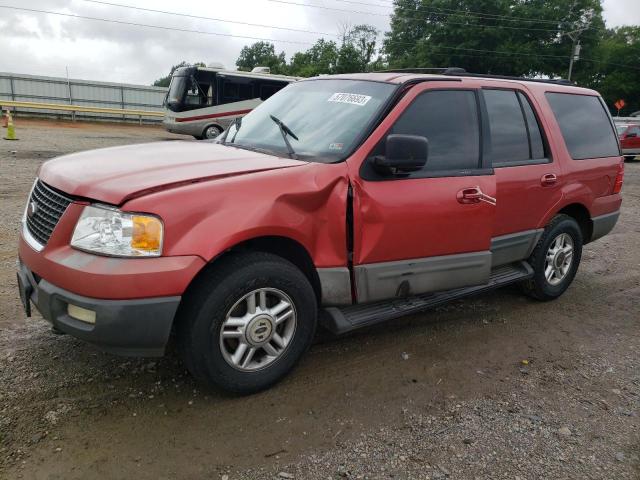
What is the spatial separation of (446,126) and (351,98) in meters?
0.71

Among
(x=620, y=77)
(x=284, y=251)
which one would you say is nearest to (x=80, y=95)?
(x=284, y=251)

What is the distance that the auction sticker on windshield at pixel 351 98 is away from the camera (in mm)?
3616

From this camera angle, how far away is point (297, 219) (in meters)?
3.03

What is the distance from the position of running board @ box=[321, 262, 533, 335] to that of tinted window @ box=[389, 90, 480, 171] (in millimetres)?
945

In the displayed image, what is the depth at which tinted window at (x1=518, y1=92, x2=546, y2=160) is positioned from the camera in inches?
174

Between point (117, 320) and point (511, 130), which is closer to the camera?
point (117, 320)

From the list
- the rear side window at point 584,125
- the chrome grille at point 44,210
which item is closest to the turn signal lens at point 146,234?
the chrome grille at point 44,210

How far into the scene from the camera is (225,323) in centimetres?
288

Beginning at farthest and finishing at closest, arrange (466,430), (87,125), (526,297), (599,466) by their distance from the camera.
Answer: (87,125), (526,297), (466,430), (599,466)

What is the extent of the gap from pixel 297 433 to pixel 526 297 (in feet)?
10.2

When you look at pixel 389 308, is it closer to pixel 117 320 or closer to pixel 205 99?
pixel 117 320

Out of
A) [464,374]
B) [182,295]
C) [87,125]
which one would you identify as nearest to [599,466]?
[464,374]

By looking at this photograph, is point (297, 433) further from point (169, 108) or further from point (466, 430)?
point (169, 108)

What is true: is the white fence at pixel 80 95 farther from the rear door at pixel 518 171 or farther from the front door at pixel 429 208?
the front door at pixel 429 208
